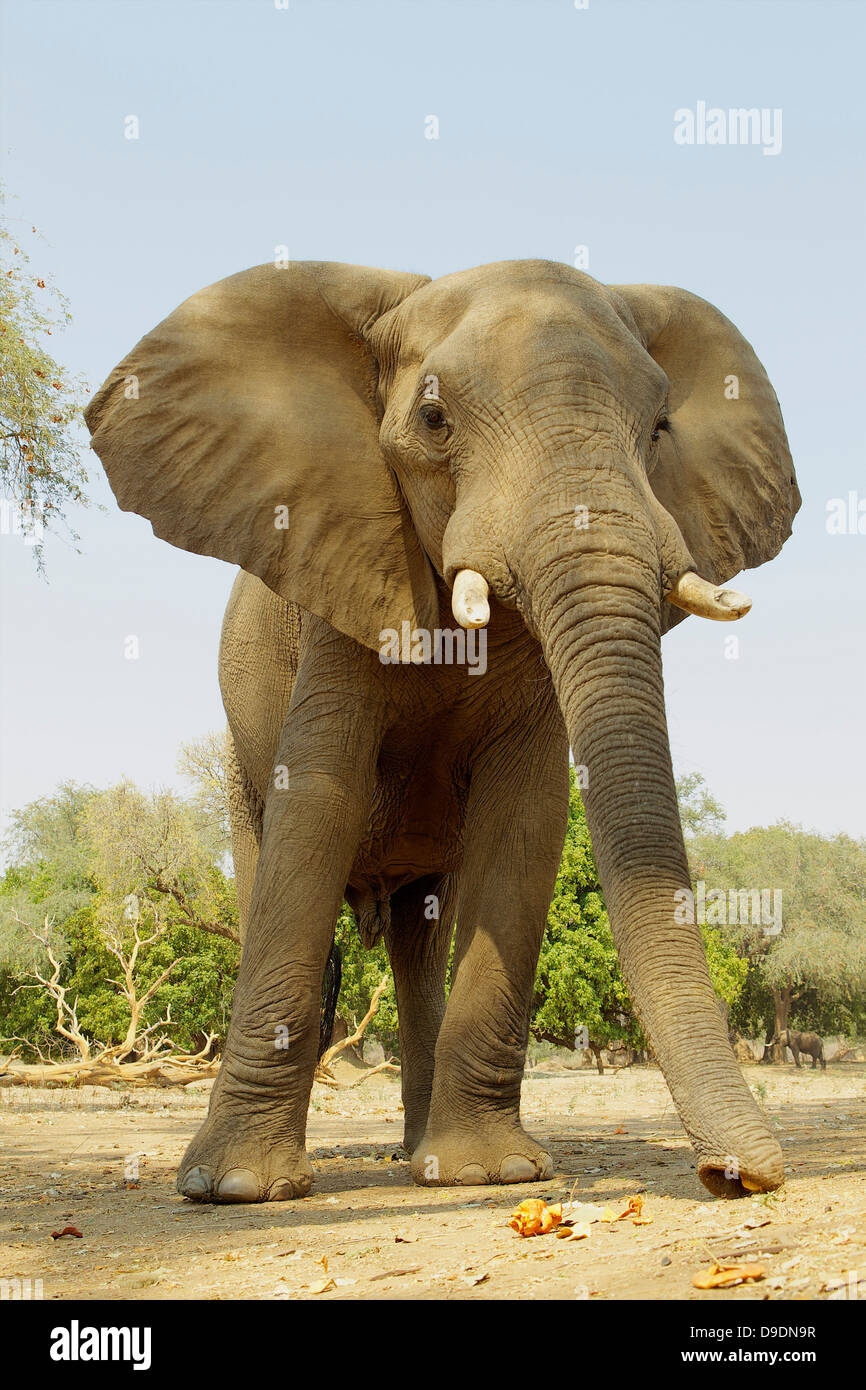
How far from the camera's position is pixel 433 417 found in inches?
249

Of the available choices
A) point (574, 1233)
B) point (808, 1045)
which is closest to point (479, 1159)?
point (574, 1233)

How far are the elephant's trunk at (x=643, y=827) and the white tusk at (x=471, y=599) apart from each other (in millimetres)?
192

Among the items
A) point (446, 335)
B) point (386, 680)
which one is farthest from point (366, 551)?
point (446, 335)

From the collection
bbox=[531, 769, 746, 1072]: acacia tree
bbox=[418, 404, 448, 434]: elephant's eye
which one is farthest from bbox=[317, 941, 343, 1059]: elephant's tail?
bbox=[531, 769, 746, 1072]: acacia tree

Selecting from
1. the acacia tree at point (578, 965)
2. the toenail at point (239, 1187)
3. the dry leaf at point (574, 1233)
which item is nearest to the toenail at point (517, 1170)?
the toenail at point (239, 1187)

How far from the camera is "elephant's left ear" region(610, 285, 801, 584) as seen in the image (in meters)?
7.30

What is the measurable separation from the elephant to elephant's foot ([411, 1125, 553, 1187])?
0.01m

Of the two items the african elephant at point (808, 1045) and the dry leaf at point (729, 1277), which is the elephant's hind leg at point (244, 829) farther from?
the african elephant at point (808, 1045)

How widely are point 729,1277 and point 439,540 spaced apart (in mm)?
3853

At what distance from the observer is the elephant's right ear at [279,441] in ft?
22.5

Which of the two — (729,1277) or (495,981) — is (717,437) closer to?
(495,981)

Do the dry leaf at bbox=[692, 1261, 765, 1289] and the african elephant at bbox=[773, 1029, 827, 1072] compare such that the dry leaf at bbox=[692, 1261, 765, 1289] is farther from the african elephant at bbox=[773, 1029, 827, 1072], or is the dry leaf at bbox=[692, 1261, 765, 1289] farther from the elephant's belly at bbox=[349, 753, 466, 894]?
the african elephant at bbox=[773, 1029, 827, 1072]

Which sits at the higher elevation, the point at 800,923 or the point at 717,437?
the point at 717,437

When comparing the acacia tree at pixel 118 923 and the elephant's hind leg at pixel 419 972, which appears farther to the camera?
the acacia tree at pixel 118 923
